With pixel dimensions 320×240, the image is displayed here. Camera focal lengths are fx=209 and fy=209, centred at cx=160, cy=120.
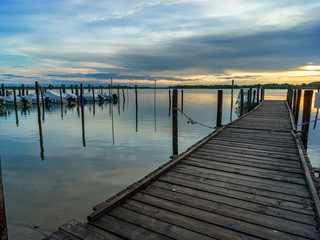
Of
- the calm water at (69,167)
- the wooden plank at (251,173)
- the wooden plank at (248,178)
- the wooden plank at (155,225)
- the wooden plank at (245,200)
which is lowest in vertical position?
the calm water at (69,167)

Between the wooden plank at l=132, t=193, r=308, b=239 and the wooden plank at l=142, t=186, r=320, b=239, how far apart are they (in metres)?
0.08

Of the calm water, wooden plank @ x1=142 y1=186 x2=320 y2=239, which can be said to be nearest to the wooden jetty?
wooden plank @ x1=142 y1=186 x2=320 y2=239

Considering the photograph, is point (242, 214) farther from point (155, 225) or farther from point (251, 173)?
point (251, 173)

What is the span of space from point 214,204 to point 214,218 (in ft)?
1.46

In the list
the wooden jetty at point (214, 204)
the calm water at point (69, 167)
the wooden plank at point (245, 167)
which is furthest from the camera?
the calm water at point (69, 167)

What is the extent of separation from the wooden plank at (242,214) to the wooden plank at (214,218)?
0.08m

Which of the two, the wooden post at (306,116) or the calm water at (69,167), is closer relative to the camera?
the calm water at (69,167)

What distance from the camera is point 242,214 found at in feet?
11.5

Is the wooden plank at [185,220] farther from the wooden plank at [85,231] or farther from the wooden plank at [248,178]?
the wooden plank at [248,178]

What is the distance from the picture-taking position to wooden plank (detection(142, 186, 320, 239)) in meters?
3.12

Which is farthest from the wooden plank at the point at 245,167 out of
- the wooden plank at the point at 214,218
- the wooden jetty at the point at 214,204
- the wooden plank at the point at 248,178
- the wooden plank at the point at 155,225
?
the wooden plank at the point at 155,225

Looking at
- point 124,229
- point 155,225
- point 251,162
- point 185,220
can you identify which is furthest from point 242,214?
point 251,162

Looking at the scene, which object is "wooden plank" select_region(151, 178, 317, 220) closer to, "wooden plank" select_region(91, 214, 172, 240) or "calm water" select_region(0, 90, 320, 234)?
"wooden plank" select_region(91, 214, 172, 240)

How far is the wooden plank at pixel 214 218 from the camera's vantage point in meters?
3.05
